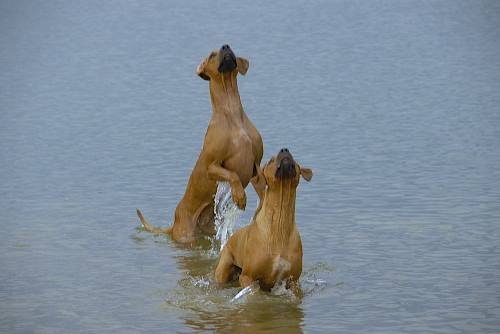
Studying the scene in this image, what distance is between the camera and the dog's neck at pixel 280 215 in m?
9.53

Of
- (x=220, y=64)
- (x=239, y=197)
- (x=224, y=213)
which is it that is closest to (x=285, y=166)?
(x=239, y=197)

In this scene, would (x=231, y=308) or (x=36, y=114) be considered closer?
(x=231, y=308)

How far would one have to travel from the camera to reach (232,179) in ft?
36.2

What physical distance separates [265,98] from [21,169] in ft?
23.2

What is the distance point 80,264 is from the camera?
37.4 ft

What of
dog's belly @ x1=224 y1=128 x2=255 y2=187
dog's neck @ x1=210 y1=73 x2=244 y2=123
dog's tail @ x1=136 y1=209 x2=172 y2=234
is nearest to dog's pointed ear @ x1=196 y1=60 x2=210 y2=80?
dog's neck @ x1=210 y1=73 x2=244 y2=123

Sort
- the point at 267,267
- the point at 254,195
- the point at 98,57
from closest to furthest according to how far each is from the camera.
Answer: the point at 267,267 < the point at 254,195 < the point at 98,57

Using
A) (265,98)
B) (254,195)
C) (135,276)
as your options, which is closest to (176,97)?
(265,98)

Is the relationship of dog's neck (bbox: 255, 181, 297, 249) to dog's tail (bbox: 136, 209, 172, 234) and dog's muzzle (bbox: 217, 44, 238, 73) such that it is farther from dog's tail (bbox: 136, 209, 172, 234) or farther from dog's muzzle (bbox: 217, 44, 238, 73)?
dog's tail (bbox: 136, 209, 172, 234)

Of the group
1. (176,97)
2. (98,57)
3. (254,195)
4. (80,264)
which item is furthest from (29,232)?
(98,57)

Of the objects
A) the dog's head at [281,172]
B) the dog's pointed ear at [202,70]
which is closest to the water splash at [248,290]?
Result: the dog's head at [281,172]

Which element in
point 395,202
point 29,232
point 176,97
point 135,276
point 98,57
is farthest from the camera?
point 98,57

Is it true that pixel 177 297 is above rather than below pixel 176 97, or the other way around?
below

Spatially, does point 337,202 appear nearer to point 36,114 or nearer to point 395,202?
point 395,202
